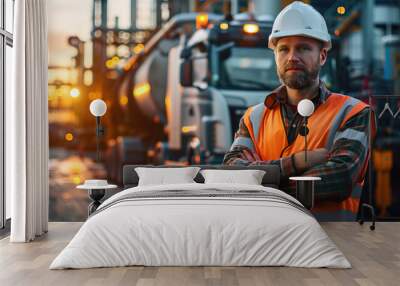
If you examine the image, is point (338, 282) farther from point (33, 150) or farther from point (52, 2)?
point (52, 2)

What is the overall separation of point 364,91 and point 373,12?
0.93m

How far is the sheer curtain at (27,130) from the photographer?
557 cm

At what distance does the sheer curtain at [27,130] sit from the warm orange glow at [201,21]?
180 centimetres

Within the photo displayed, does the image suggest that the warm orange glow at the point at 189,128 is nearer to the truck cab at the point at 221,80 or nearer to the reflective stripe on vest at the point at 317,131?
the truck cab at the point at 221,80

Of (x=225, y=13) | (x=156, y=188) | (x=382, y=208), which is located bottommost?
(x=382, y=208)

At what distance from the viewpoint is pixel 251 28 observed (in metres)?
6.74

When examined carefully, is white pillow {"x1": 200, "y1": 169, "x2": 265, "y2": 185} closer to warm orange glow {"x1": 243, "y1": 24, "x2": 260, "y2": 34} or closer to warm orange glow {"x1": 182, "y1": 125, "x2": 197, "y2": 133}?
warm orange glow {"x1": 182, "y1": 125, "x2": 197, "y2": 133}

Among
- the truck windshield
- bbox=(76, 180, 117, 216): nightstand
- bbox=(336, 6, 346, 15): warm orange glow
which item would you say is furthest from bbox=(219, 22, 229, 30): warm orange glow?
bbox=(76, 180, 117, 216): nightstand

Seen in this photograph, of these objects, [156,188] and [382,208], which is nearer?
[156,188]

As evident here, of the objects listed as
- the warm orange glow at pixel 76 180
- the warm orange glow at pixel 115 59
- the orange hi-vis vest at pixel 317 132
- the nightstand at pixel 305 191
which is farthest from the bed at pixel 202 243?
the warm orange glow at pixel 115 59

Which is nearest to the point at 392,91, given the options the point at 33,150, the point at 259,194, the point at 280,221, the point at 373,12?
the point at 373,12

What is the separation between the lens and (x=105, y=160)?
6.96 metres

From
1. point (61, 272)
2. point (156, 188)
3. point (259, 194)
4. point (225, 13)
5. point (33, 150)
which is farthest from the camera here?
point (225, 13)

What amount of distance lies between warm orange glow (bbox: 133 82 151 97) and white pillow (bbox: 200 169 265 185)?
4.25ft
